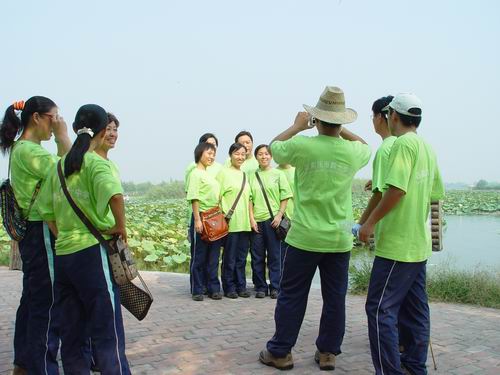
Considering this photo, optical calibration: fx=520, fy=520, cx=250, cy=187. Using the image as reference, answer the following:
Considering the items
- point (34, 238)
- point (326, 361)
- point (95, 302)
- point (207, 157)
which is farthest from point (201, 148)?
point (95, 302)

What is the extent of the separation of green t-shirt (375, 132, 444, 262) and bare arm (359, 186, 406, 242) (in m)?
0.04

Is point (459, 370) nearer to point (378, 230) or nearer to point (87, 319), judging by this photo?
point (378, 230)

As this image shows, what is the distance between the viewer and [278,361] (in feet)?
12.0

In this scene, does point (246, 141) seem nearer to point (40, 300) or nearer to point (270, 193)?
point (270, 193)

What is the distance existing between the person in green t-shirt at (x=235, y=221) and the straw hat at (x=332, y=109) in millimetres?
2521

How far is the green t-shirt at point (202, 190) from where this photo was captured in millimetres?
5852

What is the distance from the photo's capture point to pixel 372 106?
3.91 m

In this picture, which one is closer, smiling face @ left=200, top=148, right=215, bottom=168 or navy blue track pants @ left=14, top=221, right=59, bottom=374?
navy blue track pants @ left=14, top=221, right=59, bottom=374

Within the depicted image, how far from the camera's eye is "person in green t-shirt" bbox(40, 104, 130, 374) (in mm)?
2881

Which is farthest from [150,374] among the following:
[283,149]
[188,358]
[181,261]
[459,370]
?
[181,261]

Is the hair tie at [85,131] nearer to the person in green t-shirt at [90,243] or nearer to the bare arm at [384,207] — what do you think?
the person in green t-shirt at [90,243]

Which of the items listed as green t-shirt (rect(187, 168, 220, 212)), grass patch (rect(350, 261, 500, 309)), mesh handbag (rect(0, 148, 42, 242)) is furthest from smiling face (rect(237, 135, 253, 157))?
mesh handbag (rect(0, 148, 42, 242))

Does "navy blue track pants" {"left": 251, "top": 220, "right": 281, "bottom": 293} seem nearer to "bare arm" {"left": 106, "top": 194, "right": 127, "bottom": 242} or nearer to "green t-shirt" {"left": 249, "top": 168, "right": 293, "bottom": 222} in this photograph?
"green t-shirt" {"left": 249, "top": 168, "right": 293, "bottom": 222}

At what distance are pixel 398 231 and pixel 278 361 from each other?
4.24 ft
